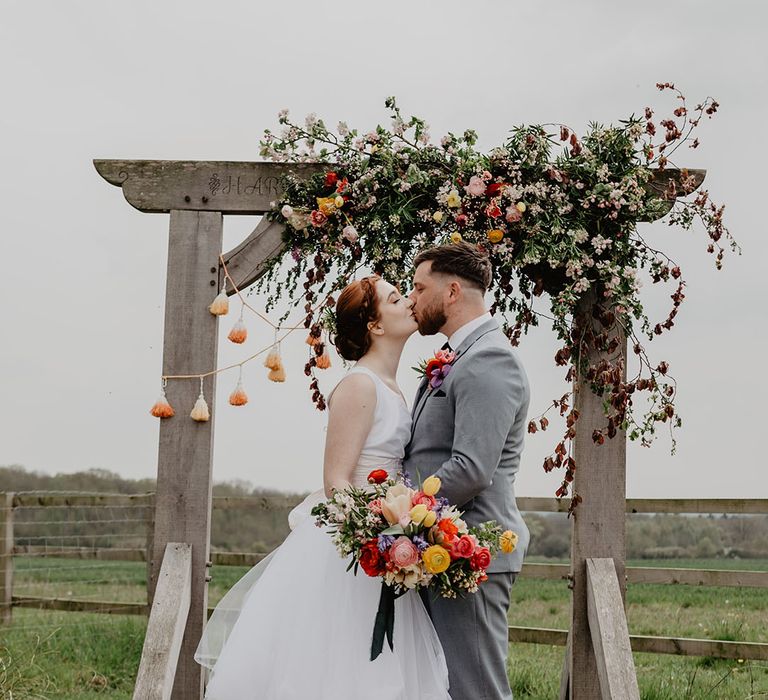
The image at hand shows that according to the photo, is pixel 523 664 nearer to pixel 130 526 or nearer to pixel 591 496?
pixel 591 496

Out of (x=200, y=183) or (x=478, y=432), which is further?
(x=200, y=183)

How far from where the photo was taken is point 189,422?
16.1 ft

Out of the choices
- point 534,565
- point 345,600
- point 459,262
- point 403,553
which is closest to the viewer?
point 403,553

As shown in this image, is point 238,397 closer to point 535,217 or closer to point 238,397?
point 238,397

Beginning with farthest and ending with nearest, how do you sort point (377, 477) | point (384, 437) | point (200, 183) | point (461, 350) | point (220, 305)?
point (200, 183), point (220, 305), point (461, 350), point (384, 437), point (377, 477)

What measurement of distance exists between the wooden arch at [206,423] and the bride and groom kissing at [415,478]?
0.98m

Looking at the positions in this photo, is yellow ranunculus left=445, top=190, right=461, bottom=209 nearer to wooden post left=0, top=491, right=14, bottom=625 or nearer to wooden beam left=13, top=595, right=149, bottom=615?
wooden beam left=13, top=595, right=149, bottom=615

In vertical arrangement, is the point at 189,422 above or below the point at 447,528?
above

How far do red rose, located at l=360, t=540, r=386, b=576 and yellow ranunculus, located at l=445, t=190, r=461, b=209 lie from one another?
6.55ft

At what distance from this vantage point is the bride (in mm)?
3471

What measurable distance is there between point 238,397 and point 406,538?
74.4 inches

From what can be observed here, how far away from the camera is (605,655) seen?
14.6 feet

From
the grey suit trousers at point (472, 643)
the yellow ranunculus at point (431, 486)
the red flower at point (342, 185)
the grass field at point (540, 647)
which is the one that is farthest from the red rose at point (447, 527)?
the grass field at point (540, 647)

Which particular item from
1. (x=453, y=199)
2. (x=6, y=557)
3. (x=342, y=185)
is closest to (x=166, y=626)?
(x=342, y=185)
